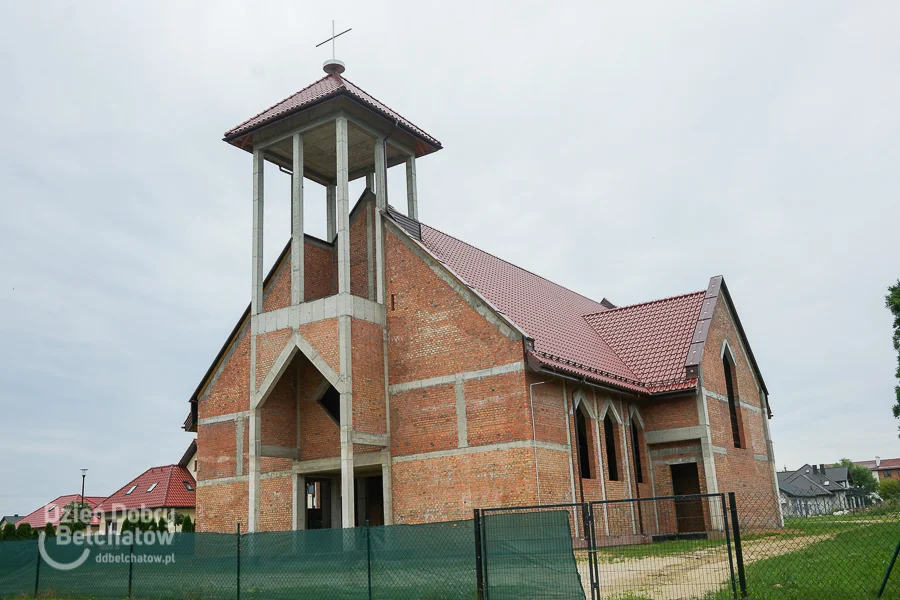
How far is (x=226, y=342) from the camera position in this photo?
27.4m

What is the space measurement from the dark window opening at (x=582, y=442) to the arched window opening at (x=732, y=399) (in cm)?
719

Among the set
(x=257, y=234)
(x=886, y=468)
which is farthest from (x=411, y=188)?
(x=886, y=468)

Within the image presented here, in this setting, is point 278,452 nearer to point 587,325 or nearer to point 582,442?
point 582,442

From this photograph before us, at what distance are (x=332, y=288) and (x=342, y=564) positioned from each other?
13507 mm

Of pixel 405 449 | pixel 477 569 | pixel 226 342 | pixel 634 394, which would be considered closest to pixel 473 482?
pixel 405 449

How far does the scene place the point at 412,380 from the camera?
2256 centimetres

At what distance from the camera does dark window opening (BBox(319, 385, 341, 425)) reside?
2467cm

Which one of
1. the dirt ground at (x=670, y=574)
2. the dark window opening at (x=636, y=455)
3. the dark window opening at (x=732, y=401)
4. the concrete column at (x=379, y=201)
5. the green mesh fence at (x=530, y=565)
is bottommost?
the dirt ground at (x=670, y=574)

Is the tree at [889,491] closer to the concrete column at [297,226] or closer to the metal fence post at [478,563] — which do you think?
the metal fence post at [478,563]

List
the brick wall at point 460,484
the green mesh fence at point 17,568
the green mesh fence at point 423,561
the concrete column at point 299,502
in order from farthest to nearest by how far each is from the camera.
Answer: the concrete column at point 299,502 < the brick wall at point 460,484 < the green mesh fence at point 17,568 < the green mesh fence at point 423,561

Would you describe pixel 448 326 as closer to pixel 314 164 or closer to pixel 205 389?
pixel 314 164

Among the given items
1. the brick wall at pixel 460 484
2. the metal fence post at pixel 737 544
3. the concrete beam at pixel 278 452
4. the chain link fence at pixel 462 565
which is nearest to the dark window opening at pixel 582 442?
the brick wall at pixel 460 484

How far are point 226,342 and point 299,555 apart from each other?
566 inches

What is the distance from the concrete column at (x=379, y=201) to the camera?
945 inches
